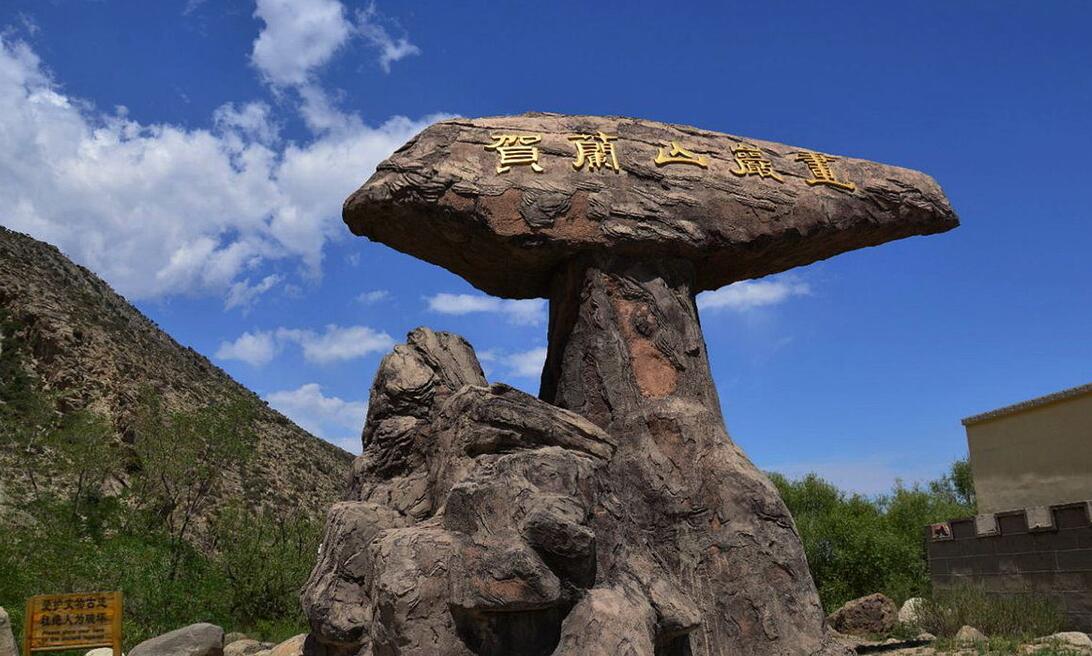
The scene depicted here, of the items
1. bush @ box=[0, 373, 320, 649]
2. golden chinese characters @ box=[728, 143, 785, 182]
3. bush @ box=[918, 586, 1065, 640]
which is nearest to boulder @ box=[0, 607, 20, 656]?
bush @ box=[0, 373, 320, 649]

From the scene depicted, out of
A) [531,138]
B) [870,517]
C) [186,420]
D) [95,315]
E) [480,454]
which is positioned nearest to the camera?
[480,454]

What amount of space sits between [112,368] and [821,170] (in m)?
20.0

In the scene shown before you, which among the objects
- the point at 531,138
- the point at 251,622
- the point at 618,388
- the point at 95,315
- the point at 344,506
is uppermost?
the point at 95,315

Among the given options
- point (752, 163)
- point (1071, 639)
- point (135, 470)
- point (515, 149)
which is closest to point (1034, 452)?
point (1071, 639)

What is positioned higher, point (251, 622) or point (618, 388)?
point (618, 388)

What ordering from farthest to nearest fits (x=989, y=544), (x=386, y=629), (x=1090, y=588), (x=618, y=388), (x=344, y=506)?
A: (x=989, y=544), (x=1090, y=588), (x=618, y=388), (x=344, y=506), (x=386, y=629)

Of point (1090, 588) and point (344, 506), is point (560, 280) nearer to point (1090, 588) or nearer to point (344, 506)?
point (344, 506)

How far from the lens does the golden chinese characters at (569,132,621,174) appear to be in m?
5.14

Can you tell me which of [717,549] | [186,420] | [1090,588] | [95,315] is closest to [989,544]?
[1090,588]

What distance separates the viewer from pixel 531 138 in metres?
5.20

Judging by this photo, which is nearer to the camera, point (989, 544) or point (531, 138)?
point (531, 138)

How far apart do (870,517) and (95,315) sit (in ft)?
62.5

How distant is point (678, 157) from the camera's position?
17.4ft

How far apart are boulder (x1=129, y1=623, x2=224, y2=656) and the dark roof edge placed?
998 centimetres
